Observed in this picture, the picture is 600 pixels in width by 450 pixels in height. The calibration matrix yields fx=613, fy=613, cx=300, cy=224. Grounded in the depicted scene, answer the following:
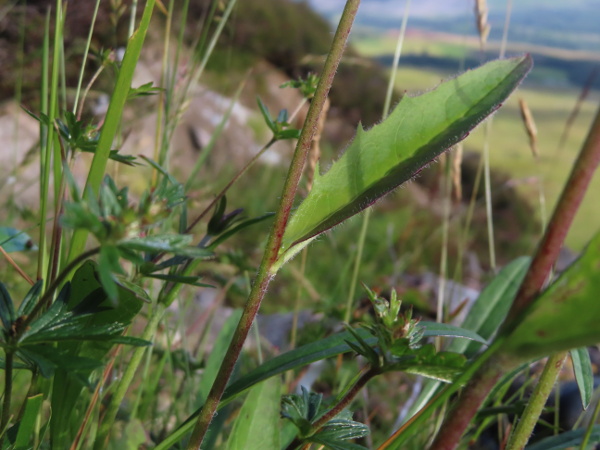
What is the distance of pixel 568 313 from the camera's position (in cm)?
29

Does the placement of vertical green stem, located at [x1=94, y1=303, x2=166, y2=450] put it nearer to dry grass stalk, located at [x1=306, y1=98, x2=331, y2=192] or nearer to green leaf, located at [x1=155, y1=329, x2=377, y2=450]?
green leaf, located at [x1=155, y1=329, x2=377, y2=450]

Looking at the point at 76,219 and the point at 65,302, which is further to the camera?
the point at 65,302

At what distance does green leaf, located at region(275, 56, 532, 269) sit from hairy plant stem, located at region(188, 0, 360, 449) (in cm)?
3

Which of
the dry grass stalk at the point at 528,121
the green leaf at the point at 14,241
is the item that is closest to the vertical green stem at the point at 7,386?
the green leaf at the point at 14,241

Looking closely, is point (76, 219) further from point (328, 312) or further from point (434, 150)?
point (328, 312)

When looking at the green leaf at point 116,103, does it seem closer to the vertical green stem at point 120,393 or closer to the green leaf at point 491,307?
the vertical green stem at point 120,393

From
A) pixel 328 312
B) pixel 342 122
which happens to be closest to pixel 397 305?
pixel 328 312

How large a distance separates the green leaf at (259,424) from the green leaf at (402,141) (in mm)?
135

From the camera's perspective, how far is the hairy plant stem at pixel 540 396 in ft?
1.41

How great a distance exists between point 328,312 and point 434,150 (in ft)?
2.48

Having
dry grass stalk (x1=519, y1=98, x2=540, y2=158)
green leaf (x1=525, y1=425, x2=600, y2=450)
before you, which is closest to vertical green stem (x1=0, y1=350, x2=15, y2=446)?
green leaf (x1=525, y1=425, x2=600, y2=450)

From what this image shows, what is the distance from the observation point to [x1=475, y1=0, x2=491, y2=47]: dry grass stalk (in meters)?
0.97

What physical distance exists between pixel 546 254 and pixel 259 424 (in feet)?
0.88

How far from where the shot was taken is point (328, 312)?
1.15m
